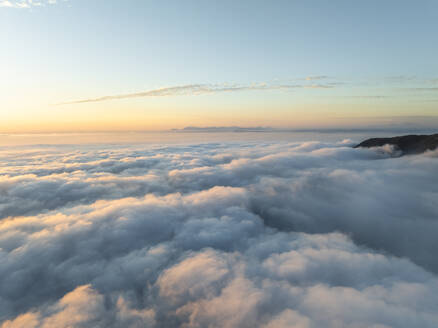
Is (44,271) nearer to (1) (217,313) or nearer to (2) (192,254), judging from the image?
(2) (192,254)

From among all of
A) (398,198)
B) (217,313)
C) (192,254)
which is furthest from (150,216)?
(398,198)

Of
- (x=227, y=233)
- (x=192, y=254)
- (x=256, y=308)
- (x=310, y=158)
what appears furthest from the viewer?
(x=310, y=158)

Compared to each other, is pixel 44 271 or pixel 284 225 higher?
pixel 44 271

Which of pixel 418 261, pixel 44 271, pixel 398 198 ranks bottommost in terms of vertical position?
pixel 418 261

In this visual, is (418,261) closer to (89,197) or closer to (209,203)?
(209,203)

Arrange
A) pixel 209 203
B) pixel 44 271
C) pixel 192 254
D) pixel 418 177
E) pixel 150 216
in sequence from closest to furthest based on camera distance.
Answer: pixel 44 271, pixel 192 254, pixel 150 216, pixel 209 203, pixel 418 177

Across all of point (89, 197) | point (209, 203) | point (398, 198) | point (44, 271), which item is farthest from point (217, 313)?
point (398, 198)

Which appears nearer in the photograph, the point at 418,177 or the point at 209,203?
the point at 209,203
